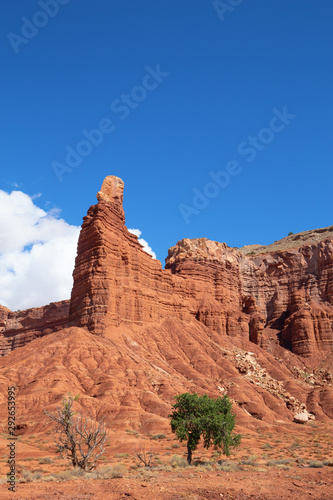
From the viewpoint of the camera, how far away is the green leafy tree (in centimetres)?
3047

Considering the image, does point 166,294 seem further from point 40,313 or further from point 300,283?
point 40,313

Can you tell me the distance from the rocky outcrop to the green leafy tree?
82050 mm

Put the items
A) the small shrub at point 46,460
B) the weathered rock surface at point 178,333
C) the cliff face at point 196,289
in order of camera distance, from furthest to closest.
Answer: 1. the cliff face at point 196,289
2. the weathered rock surface at point 178,333
3. the small shrub at point 46,460

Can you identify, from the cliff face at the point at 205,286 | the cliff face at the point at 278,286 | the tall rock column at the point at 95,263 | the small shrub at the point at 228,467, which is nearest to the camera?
the small shrub at the point at 228,467

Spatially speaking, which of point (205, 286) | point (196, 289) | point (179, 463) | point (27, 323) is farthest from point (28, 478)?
point (27, 323)

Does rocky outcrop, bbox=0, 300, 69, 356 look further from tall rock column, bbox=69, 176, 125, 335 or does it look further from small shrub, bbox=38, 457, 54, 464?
small shrub, bbox=38, 457, 54, 464

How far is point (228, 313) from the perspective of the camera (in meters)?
87.1

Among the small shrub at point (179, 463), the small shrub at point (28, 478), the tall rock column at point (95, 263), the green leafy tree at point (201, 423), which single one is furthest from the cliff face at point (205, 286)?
the small shrub at point (28, 478)

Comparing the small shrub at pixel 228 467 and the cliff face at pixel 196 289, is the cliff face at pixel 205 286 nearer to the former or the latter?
the cliff face at pixel 196 289

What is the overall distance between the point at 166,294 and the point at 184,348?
12.1 m

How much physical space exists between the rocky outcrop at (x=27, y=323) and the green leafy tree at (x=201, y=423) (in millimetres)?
82050

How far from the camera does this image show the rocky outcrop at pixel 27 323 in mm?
114444

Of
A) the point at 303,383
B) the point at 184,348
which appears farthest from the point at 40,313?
the point at 303,383

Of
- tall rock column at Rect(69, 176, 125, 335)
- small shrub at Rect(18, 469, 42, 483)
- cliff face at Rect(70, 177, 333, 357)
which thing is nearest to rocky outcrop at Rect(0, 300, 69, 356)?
cliff face at Rect(70, 177, 333, 357)
